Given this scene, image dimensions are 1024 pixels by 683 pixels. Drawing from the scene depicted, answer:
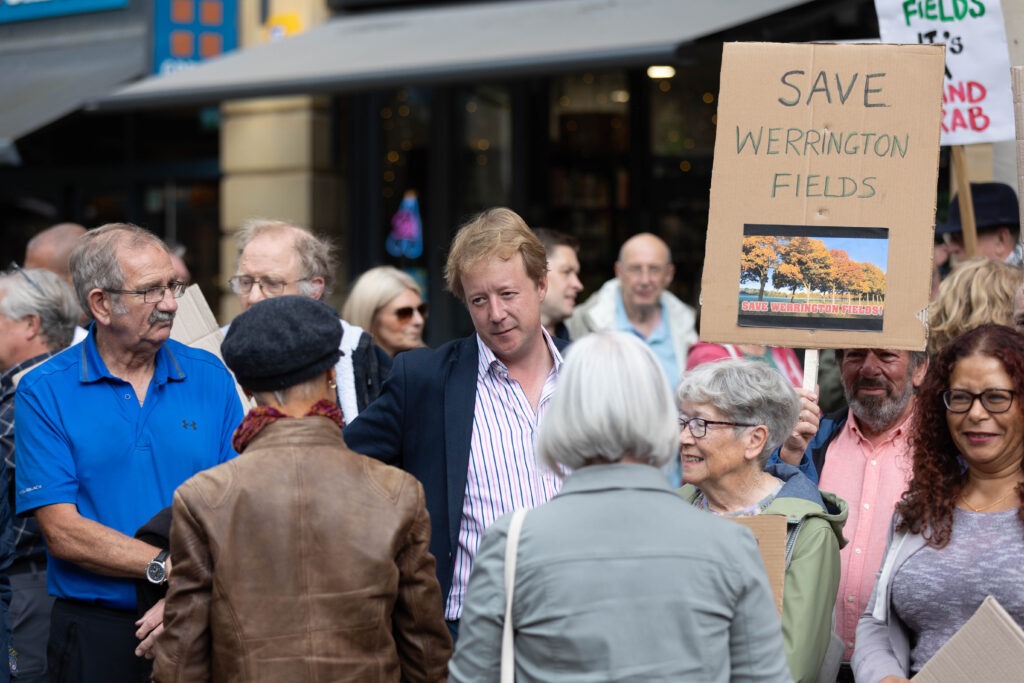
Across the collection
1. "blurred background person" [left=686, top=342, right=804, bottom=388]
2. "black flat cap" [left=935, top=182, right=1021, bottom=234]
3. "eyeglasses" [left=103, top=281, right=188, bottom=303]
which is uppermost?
"black flat cap" [left=935, top=182, right=1021, bottom=234]

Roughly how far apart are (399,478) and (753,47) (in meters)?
1.80

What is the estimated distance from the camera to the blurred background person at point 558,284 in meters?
6.50

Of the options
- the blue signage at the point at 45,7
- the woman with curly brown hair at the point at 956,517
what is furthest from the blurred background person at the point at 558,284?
the blue signage at the point at 45,7

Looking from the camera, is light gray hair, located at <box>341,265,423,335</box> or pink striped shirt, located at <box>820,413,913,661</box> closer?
pink striped shirt, located at <box>820,413,913,661</box>

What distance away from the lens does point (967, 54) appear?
5305 mm

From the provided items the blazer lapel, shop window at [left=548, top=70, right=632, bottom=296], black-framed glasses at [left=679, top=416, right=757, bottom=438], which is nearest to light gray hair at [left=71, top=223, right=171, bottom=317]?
the blazer lapel

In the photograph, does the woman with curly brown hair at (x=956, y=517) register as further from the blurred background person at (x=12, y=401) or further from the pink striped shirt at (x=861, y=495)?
the blurred background person at (x=12, y=401)

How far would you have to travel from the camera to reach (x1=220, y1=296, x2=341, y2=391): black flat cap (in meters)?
2.87

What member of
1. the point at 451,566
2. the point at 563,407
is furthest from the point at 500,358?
the point at 563,407

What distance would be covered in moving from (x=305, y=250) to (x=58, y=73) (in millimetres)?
7423

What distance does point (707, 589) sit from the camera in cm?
257

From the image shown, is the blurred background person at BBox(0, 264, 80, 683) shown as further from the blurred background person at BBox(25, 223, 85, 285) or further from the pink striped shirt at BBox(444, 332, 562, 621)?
the pink striped shirt at BBox(444, 332, 562, 621)

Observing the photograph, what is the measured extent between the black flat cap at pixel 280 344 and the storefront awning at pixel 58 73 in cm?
773

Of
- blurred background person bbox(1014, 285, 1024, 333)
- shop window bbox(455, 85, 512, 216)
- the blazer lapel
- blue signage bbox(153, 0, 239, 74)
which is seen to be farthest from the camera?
blue signage bbox(153, 0, 239, 74)
